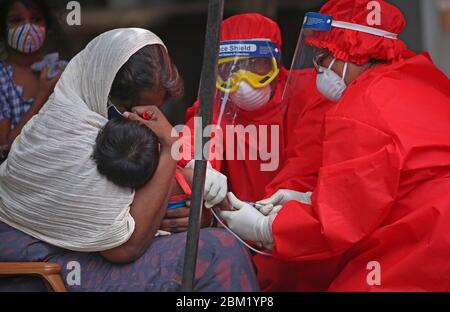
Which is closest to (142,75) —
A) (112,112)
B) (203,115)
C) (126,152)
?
(112,112)

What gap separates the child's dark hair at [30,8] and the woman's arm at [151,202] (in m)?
0.84

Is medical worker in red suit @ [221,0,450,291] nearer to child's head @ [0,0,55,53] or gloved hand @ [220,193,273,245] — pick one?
gloved hand @ [220,193,273,245]

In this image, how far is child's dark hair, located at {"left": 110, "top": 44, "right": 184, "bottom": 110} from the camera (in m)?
2.73

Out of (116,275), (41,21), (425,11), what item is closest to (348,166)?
(116,275)

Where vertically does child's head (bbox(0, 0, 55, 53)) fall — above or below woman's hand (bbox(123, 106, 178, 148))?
above

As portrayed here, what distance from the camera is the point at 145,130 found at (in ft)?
8.80

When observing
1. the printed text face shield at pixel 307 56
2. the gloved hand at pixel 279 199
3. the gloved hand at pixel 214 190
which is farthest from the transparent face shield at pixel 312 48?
the gloved hand at pixel 214 190

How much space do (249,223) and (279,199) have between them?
25cm

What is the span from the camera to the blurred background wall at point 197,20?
18.5 ft

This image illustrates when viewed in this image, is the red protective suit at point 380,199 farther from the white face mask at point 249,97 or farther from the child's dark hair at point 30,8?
the child's dark hair at point 30,8

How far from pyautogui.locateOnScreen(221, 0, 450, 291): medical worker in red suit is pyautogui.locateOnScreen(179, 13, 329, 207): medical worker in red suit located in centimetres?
31

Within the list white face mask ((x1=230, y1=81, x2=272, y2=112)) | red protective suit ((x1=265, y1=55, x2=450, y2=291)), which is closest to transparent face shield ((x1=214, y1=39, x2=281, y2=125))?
white face mask ((x1=230, y1=81, x2=272, y2=112))

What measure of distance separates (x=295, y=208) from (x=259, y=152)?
65 cm

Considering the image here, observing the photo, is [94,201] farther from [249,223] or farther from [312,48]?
[312,48]
